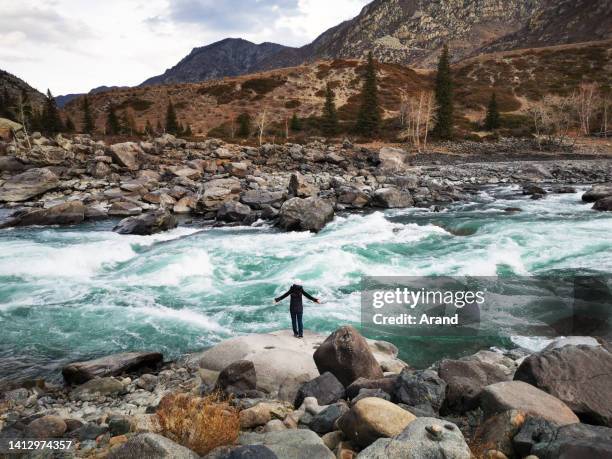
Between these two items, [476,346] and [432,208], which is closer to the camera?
[476,346]

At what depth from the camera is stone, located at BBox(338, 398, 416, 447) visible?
16.2 feet

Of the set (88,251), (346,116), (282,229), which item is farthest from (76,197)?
(346,116)

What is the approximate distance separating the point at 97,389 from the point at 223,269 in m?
7.80

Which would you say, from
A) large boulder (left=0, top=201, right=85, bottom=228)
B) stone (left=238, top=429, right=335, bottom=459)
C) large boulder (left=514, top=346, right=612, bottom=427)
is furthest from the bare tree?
stone (left=238, top=429, right=335, bottom=459)

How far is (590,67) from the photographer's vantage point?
79938 millimetres

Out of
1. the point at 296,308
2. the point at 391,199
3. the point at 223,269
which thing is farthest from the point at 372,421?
the point at 391,199

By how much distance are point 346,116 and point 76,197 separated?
154 ft

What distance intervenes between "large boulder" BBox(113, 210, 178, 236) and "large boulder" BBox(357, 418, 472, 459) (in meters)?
17.7

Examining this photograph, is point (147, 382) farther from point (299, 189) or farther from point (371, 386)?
point (299, 189)

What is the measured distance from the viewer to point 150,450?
4348 mm

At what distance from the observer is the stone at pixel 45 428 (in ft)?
19.5

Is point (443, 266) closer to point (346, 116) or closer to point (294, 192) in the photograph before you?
point (294, 192)

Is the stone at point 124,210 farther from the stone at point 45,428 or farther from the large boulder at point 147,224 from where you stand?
the stone at point 45,428

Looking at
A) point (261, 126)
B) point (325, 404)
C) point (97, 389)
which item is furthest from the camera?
point (261, 126)
